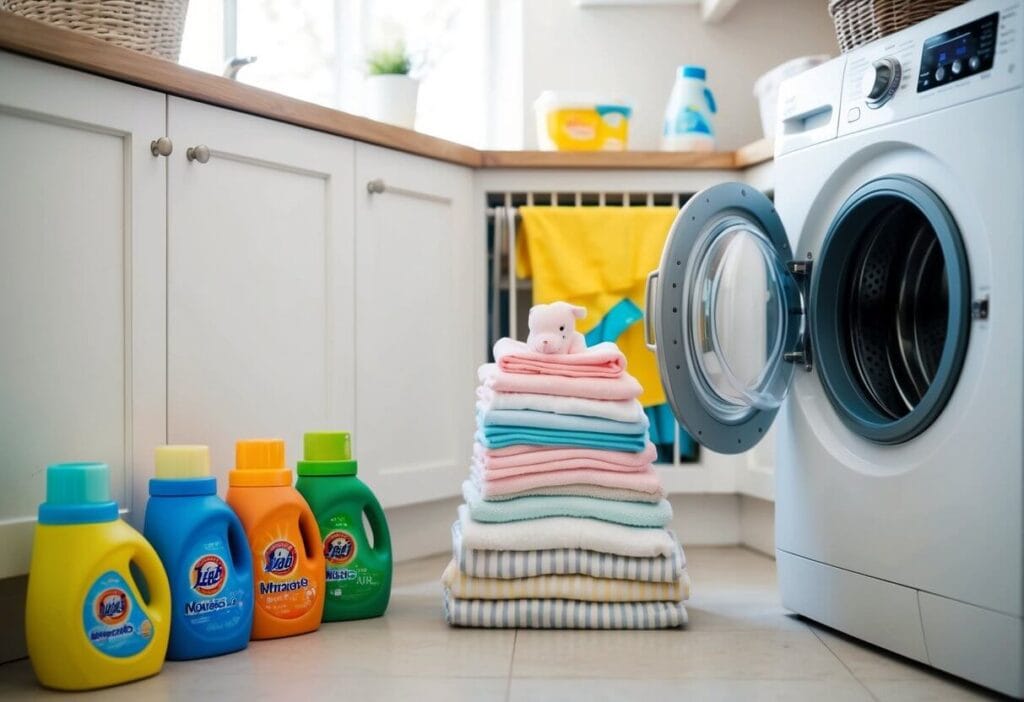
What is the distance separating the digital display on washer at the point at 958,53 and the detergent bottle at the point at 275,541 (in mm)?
1054

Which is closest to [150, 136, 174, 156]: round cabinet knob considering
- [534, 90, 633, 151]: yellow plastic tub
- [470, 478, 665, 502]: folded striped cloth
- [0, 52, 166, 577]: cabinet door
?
[0, 52, 166, 577]: cabinet door

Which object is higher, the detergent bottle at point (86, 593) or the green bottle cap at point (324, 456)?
the green bottle cap at point (324, 456)

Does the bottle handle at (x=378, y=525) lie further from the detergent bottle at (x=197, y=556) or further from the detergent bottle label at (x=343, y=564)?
the detergent bottle at (x=197, y=556)

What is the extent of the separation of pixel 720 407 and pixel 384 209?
84 cm

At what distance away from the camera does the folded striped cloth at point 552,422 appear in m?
1.73

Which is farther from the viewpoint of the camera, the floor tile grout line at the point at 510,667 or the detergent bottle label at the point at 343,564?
the detergent bottle label at the point at 343,564

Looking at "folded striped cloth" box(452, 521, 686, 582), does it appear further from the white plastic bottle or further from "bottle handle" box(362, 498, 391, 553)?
the white plastic bottle

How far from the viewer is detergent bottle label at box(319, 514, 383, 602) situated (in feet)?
5.84

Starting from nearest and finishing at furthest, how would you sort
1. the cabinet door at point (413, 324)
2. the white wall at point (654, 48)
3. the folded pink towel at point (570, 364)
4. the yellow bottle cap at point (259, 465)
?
the yellow bottle cap at point (259, 465), the folded pink towel at point (570, 364), the cabinet door at point (413, 324), the white wall at point (654, 48)

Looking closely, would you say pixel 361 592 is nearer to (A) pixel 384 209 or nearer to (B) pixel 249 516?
(B) pixel 249 516

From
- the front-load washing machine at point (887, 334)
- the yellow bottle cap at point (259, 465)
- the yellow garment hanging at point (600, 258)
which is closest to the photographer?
the front-load washing machine at point (887, 334)

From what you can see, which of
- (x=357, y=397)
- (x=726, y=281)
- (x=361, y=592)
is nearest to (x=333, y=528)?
(x=361, y=592)

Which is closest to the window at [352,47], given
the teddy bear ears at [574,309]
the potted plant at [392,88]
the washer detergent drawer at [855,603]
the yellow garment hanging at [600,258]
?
the potted plant at [392,88]

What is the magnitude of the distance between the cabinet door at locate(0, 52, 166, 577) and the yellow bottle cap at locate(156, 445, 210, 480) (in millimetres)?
107
